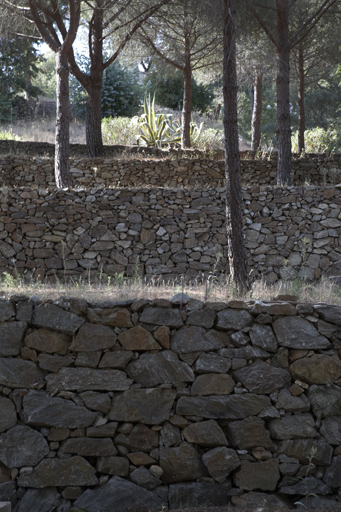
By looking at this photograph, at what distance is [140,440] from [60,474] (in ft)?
2.58

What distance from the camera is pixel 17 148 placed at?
1397 cm

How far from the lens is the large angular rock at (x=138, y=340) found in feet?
15.7

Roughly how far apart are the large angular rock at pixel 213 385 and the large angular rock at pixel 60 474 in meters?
1.21

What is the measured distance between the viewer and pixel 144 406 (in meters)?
4.65

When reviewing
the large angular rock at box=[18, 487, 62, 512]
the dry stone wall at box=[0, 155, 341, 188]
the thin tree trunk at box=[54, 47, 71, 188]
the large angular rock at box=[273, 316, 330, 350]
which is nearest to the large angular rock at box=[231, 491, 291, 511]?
the large angular rock at box=[273, 316, 330, 350]

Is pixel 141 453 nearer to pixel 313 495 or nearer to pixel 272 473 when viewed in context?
pixel 272 473

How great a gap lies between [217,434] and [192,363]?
69 cm

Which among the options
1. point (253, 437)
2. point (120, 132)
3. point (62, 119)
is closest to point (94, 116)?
point (120, 132)

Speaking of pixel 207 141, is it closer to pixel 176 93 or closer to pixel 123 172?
pixel 123 172

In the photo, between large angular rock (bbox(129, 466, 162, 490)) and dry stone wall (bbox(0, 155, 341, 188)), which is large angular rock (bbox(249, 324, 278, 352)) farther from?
dry stone wall (bbox(0, 155, 341, 188))

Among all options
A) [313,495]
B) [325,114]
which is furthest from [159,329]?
[325,114]

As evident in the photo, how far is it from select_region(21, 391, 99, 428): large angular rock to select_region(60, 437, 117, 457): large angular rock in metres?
0.14

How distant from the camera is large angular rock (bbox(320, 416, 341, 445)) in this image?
4.66 metres

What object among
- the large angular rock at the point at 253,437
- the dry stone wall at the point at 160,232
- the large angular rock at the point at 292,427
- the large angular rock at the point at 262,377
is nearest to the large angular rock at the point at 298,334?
the large angular rock at the point at 262,377
